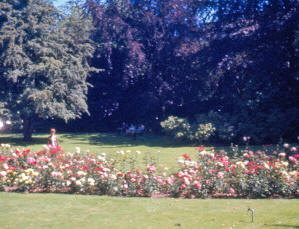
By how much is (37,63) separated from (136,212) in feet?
42.0

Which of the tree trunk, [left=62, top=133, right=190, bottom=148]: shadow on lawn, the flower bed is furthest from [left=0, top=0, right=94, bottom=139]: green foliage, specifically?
the flower bed

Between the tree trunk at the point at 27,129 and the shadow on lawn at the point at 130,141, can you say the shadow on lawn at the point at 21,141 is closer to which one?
the tree trunk at the point at 27,129

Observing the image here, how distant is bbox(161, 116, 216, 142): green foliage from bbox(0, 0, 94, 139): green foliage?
4756 millimetres

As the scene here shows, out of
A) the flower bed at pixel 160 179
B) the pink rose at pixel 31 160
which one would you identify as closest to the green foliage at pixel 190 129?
the flower bed at pixel 160 179

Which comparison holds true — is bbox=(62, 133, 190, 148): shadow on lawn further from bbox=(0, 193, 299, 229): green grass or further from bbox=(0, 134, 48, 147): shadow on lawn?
bbox=(0, 193, 299, 229): green grass

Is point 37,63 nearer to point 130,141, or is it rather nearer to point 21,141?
point 21,141

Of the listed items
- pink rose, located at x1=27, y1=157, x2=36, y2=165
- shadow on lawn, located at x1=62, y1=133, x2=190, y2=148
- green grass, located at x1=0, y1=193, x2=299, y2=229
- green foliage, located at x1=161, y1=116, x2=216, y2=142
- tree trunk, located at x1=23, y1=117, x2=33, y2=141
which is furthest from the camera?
tree trunk, located at x1=23, y1=117, x2=33, y2=141

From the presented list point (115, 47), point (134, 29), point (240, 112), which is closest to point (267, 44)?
point (240, 112)

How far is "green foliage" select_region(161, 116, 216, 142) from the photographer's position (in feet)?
52.1

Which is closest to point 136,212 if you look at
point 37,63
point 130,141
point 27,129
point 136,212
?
point 136,212

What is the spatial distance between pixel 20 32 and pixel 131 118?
1083 cm

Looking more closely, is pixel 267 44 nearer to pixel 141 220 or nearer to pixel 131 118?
Answer: pixel 131 118

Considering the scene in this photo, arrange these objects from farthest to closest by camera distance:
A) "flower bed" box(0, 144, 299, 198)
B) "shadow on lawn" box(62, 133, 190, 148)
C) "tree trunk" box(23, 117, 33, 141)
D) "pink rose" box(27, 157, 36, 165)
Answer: "tree trunk" box(23, 117, 33, 141) → "shadow on lawn" box(62, 133, 190, 148) → "pink rose" box(27, 157, 36, 165) → "flower bed" box(0, 144, 299, 198)

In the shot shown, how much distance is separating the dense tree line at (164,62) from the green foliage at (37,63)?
48mm
